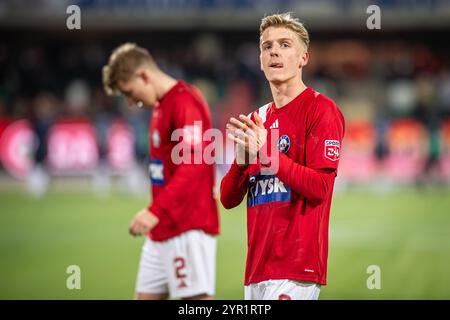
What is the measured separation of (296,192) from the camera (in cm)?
347

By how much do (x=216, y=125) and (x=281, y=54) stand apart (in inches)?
597

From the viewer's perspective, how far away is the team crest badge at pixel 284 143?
3527 millimetres

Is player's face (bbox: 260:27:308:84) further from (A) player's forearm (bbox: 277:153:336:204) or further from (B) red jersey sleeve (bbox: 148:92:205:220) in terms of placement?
(B) red jersey sleeve (bbox: 148:92:205:220)

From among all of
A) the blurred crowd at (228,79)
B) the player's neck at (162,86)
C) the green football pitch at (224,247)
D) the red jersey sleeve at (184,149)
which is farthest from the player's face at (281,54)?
the blurred crowd at (228,79)

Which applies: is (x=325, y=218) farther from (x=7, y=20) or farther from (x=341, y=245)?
(x=7, y=20)

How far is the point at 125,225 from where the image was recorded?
38.9ft

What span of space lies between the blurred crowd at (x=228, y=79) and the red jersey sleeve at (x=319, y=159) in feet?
45.8

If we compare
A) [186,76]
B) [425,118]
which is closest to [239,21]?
[186,76]

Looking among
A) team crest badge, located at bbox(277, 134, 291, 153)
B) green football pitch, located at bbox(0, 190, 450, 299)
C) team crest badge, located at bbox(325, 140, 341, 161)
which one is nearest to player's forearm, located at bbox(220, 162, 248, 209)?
team crest badge, located at bbox(277, 134, 291, 153)

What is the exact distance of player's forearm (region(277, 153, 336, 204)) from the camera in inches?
129

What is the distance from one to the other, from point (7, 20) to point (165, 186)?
2120 cm

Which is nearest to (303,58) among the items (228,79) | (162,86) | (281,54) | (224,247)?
(281,54)

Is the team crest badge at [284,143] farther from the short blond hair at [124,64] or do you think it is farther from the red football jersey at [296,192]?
the short blond hair at [124,64]

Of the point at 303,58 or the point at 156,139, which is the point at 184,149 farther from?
the point at 303,58
